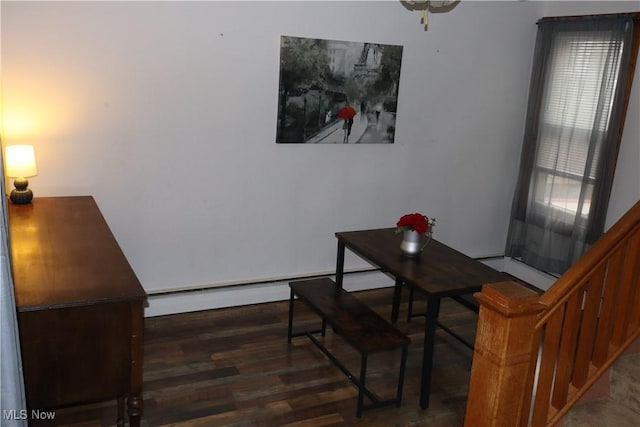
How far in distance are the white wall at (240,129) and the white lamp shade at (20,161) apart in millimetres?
257

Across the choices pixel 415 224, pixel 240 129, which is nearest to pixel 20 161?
pixel 240 129

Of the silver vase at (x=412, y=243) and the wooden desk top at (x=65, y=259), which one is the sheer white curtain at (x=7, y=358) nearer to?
the wooden desk top at (x=65, y=259)

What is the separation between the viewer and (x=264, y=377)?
385cm

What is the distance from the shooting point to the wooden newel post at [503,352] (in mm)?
2109

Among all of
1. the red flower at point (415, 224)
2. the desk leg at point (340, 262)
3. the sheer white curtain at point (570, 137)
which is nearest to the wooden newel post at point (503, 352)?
the red flower at point (415, 224)

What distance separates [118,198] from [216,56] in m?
1.22

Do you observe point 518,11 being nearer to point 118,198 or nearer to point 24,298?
point 118,198

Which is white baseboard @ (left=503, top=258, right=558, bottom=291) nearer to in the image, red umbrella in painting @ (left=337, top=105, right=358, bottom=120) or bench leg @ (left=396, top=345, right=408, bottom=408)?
red umbrella in painting @ (left=337, top=105, right=358, bottom=120)

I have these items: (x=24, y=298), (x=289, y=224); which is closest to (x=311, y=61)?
(x=289, y=224)

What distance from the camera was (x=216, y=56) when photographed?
4355 mm

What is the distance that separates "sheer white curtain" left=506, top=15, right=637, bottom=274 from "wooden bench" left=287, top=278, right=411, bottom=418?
222 cm

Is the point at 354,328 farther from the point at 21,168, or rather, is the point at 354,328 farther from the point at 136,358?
the point at 21,168

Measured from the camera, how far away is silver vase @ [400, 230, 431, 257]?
3.95m

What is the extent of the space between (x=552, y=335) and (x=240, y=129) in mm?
2916
